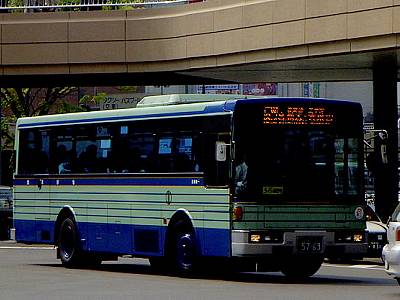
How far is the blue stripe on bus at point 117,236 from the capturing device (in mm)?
21344

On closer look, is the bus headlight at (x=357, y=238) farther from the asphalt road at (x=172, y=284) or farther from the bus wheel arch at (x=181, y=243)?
the bus wheel arch at (x=181, y=243)

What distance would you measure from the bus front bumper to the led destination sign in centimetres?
181

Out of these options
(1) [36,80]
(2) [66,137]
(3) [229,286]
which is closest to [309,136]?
(3) [229,286]

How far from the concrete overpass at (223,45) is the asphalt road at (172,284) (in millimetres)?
6811

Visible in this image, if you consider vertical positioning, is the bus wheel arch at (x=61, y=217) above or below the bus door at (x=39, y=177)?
below

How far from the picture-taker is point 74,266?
25.9 metres

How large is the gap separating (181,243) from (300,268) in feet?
7.24

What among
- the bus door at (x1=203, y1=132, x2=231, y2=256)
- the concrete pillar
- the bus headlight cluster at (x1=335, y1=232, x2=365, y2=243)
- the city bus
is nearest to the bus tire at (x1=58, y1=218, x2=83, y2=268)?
the city bus

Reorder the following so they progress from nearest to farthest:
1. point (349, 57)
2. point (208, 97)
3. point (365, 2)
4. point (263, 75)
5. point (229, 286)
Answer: point (229, 286)
point (208, 97)
point (365, 2)
point (349, 57)
point (263, 75)

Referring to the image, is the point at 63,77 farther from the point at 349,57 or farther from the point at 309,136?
the point at 309,136

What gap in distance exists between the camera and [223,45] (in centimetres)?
3531

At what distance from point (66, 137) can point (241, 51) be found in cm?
1011

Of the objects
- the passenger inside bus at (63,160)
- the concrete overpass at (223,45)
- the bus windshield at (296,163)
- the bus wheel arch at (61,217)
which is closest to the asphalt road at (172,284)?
the bus wheel arch at (61,217)

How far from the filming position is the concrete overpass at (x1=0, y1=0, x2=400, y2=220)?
105ft
